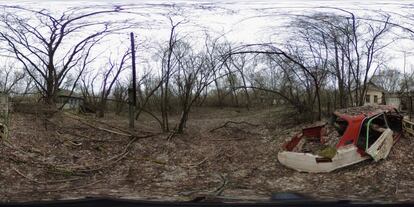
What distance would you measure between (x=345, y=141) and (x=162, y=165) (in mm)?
5514

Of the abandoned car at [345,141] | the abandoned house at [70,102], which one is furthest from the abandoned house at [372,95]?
the abandoned house at [70,102]

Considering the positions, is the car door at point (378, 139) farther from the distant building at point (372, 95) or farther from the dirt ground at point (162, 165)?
the distant building at point (372, 95)

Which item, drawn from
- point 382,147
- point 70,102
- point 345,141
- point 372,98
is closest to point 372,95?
point 372,98

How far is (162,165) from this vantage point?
14461 mm

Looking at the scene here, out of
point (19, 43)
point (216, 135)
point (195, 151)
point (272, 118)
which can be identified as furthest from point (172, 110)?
point (19, 43)

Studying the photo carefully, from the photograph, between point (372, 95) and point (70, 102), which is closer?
point (70, 102)

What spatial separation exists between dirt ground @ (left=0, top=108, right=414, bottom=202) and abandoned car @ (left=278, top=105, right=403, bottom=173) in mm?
279

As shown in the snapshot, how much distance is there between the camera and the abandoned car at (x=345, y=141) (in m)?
13.0

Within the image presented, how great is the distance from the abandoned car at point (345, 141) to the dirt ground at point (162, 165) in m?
0.28

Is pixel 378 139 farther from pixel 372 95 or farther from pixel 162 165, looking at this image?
pixel 372 95

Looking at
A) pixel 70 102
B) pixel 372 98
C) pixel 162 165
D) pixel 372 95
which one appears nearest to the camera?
pixel 162 165

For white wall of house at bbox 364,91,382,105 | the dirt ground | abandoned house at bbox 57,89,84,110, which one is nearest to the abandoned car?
the dirt ground

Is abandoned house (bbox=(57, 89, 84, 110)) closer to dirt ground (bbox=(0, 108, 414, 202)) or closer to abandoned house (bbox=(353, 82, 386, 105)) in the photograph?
dirt ground (bbox=(0, 108, 414, 202))

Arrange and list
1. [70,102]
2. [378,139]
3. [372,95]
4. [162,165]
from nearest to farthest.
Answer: [378,139]
[162,165]
[70,102]
[372,95]
